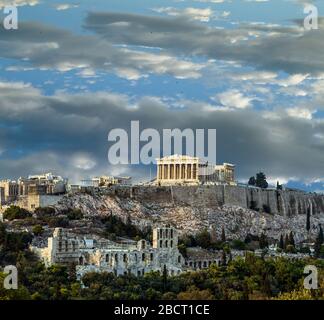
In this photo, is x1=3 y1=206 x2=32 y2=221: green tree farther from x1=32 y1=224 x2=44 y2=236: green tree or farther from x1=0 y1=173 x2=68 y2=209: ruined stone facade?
x1=0 y1=173 x2=68 y2=209: ruined stone facade

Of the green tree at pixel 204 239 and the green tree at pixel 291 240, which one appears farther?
the green tree at pixel 291 240

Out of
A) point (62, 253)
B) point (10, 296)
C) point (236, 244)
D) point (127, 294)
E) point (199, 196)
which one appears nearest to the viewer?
point (10, 296)

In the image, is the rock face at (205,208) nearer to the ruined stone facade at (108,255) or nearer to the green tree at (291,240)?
the green tree at (291,240)

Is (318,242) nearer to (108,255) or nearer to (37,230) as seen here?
(37,230)

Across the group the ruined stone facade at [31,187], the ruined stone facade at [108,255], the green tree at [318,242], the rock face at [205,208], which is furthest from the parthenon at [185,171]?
the ruined stone facade at [108,255]
